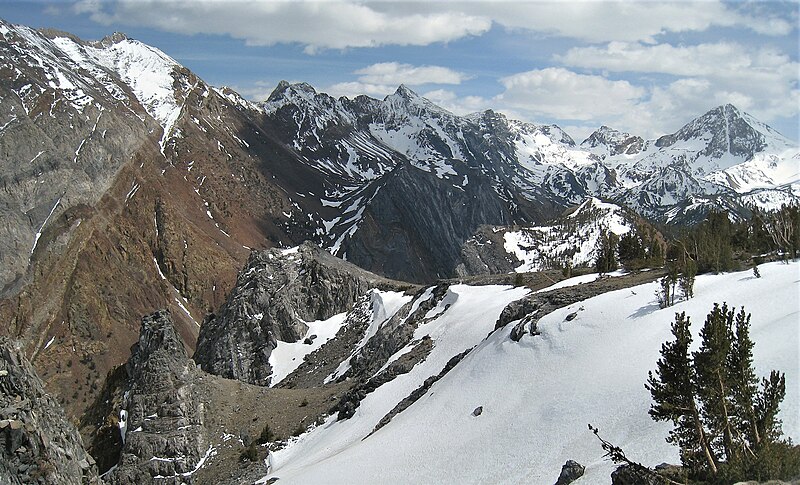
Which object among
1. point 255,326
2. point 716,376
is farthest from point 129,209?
point 716,376

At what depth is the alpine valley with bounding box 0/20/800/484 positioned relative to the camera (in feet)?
77.9

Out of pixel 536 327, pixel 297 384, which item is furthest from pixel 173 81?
pixel 536 327

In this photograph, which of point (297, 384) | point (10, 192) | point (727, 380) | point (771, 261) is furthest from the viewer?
point (10, 192)

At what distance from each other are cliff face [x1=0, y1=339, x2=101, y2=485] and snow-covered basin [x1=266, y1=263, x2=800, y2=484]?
12.5 meters

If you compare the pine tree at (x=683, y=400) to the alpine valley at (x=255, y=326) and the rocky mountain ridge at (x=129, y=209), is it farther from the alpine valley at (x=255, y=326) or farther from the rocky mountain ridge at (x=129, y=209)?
the rocky mountain ridge at (x=129, y=209)

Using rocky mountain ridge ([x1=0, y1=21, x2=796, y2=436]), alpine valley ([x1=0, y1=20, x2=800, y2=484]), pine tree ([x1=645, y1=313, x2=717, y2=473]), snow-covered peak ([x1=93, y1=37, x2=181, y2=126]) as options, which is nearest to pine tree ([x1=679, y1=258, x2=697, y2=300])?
alpine valley ([x1=0, y1=20, x2=800, y2=484])

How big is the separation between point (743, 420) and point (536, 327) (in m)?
18.3

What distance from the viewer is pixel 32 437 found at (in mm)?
16562

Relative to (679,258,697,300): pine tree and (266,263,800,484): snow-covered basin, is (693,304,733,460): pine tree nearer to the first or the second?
(266,263,800,484): snow-covered basin

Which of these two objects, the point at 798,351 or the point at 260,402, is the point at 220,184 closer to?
the point at 260,402

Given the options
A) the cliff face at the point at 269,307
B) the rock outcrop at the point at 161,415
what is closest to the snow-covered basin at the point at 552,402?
the rock outcrop at the point at 161,415

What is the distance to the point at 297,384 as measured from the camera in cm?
5666

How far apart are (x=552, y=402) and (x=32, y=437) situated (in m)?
20.2

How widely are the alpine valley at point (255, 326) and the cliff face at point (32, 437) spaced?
0.27ft
